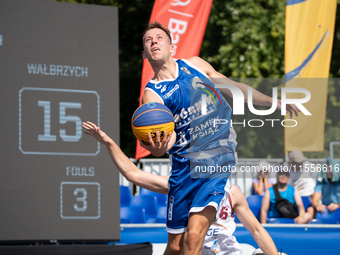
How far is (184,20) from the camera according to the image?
9.38 m

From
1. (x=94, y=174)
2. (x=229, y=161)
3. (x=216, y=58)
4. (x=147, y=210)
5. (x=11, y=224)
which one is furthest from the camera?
(x=216, y=58)

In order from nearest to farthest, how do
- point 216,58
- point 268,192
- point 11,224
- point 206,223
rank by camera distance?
point 206,223
point 11,224
point 268,192
point 216,58

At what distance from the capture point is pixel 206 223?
3.87 m

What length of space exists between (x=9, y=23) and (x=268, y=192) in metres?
4.43

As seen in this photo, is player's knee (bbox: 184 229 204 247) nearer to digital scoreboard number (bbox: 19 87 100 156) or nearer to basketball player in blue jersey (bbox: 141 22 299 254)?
basketball player in blue jersey (bbox: 141 22 299 254)

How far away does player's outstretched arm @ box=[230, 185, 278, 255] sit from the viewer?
436 cm

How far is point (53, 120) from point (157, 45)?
8.34ft

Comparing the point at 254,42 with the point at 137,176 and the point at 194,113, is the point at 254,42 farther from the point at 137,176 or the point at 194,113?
the point at 194,113

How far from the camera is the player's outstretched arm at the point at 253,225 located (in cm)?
436

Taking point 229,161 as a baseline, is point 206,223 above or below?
below

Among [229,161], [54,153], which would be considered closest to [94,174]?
[54,153]

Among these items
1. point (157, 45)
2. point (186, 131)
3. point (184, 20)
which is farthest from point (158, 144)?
point (184, 20)

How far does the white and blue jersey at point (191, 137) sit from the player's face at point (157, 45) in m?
0.22

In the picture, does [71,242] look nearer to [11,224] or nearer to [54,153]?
[11,224]
